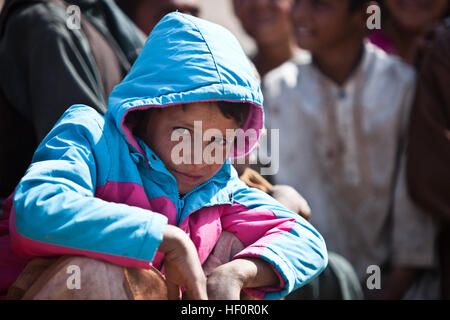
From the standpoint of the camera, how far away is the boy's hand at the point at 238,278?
163 cm

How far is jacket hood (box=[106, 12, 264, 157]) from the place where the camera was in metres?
1.89

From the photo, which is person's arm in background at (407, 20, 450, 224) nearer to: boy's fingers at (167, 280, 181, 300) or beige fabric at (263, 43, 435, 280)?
beige fabric at (263, 43, 435, 280)

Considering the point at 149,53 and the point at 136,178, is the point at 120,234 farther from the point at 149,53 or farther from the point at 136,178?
the point at 149,53

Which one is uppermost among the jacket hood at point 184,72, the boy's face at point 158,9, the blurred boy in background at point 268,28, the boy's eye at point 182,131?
the jacket hood at point 184,72

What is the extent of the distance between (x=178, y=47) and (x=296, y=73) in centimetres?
230

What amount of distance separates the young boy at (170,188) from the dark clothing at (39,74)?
1.31ft

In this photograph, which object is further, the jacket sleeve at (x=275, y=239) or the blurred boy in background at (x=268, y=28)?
the blurred boy in background at (x=268, y=28)

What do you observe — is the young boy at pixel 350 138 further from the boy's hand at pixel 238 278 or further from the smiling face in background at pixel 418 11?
the boy's hand at pixel 238 278

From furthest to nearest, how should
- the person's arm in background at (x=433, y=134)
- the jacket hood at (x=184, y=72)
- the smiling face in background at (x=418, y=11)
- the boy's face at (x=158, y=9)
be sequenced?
1. the smiling face in background at (x=418, y=11)
2. the boy's face at (x=158, y=9)
3. the person's arm in background at (x=433, y=134)
4. the jacket hood at (x=184, y=72)

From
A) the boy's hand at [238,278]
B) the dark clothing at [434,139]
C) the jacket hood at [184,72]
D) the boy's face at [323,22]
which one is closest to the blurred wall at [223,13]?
the boy's face at [323,22]

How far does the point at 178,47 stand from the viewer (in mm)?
1943

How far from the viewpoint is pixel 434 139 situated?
3.41m

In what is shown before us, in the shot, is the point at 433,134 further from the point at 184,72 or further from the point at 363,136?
the point at 184,72

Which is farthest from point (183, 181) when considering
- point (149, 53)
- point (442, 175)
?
point (442, 175)
